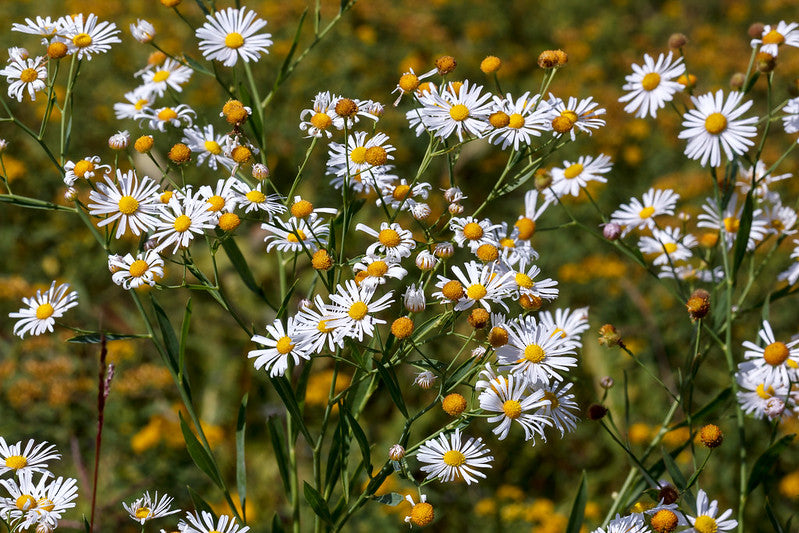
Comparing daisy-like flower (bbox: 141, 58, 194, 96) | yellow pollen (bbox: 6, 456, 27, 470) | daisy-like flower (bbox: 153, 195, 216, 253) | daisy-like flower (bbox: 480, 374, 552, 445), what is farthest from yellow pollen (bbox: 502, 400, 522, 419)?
daisy-like flower (bbox: 141, 58, 194, 96)

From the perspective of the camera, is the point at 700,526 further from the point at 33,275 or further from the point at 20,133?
the point at 20,133

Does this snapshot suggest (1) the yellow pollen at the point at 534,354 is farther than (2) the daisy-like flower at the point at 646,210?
No

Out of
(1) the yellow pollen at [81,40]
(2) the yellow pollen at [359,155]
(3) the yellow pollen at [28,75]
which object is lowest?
(2) the yellow pollen at [359,155]

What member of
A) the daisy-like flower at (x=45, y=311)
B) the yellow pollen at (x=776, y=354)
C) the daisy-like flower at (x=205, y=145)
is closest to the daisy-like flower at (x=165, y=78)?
the daisy-like flower at (x=205, y=145)

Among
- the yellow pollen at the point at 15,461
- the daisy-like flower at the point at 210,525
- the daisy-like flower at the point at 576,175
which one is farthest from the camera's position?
the daisy-like flower at the point at 576,175

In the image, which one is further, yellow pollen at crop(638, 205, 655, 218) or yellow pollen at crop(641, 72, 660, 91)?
yellow pollen at crop(638, 205, 655, 218)

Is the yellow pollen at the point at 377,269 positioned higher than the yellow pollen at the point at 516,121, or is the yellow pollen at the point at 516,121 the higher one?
the yellow pollen at the point at 516,121

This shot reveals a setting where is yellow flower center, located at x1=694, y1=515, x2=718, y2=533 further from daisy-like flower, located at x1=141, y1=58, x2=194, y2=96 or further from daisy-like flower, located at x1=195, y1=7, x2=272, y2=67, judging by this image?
daisy-like flower, located at x1=141, y1=58, x2=194, y2=96

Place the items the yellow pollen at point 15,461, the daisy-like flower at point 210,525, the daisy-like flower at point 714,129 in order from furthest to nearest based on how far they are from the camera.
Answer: the daisy-like flower at point 714,129
the yellow pollen at point 15,461
the daisy-like flower at point 210,525

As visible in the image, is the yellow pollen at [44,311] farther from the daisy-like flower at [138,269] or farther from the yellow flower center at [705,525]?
the yellow flower center at [705,525]
